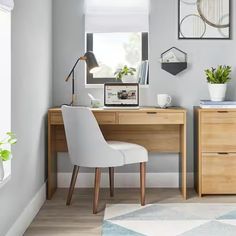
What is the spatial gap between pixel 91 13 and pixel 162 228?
87.0 inches

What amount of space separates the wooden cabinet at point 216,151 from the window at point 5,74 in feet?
6.09

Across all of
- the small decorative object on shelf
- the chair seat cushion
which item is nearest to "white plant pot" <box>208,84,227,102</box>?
the small decorative object on shelf

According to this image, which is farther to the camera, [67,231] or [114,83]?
[114,83]

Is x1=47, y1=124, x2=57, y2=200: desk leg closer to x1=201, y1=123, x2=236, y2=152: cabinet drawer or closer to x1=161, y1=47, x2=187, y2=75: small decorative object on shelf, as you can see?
x1=161, y1=47, x2=187, y2=75: small decorative object on shelf

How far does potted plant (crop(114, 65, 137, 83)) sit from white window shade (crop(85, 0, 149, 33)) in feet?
1.20

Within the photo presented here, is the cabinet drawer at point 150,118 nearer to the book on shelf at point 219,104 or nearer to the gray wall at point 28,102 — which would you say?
the book on shelf at point 219,104

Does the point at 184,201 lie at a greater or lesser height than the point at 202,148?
lesser

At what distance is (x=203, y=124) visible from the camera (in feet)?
13.5

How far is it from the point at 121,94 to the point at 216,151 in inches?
38.1

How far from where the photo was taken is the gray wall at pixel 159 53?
14.8ft

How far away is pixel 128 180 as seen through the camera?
459cm

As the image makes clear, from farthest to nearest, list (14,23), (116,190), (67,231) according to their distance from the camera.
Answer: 1. (116,190)
2. (67,231)
3. (14,23)

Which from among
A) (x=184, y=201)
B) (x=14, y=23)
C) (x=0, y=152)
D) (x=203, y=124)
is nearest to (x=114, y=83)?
(x=203, y=124)

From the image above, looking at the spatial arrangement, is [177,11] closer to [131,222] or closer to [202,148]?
[202,148]
